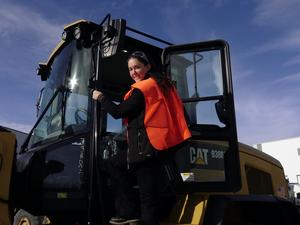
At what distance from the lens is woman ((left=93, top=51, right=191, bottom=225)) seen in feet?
10.0

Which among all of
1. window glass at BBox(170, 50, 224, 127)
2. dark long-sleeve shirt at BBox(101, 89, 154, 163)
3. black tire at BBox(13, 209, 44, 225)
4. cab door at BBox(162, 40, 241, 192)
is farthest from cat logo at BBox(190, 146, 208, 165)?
black tire at BBox(13, 209, 44, 225)

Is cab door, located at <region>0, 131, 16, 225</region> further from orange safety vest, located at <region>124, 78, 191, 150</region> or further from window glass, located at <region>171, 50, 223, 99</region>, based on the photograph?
window glass, located at <region>171, 50, 223, 99</region>

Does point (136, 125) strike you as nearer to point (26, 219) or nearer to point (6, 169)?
point (6, 169)

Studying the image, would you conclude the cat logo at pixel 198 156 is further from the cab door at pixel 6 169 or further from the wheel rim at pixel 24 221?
the wheel rim at pixel 24 221

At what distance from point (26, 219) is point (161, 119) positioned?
6.09ft

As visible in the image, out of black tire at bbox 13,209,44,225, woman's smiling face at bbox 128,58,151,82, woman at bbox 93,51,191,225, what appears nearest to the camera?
woman at bbox 93,51,191,225

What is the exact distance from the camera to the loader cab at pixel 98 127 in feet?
11.6

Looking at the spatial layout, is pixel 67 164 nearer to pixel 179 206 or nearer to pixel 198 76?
pixel 179 206

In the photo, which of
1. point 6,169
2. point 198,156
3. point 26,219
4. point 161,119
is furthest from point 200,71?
point 26,219

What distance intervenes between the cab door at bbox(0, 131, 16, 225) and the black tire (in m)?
0.64

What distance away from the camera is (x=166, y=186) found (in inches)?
139

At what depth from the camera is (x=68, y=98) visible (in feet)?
12.9

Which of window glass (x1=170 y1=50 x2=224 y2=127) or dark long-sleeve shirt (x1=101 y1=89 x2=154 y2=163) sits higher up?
window glass (x1=170 y1=50 x2=224 y2=127)

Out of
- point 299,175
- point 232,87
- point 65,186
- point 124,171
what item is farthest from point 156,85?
point 299,175
